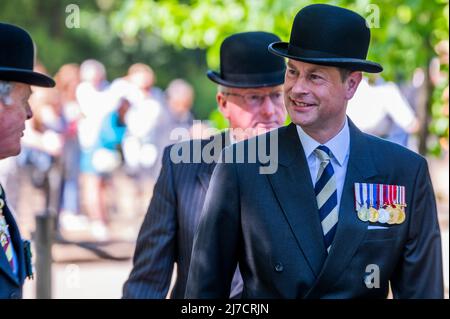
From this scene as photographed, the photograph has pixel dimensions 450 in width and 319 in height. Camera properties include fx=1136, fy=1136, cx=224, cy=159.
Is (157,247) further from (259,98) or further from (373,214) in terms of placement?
(373,214)

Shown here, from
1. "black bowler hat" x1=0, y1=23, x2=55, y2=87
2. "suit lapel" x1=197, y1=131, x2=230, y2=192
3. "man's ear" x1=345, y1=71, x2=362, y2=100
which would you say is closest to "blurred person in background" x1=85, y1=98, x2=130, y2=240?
"suit lapel" x1=197, y1=131, x2=230, y2=192

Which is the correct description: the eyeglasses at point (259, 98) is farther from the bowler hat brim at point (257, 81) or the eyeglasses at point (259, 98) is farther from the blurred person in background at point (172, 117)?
the blurred person in background at point (172, 117)

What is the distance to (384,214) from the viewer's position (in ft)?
13.8

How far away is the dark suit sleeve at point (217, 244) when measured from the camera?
4.14 meters

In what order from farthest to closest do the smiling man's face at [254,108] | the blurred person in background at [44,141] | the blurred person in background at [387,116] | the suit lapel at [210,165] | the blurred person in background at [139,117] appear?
the blurred person in background at [139,117]
the blurred person in background at [44,141]
the blurred person in background at [387,116]
the smiling man's face at [254,108]
the suit lapel at [210,165]

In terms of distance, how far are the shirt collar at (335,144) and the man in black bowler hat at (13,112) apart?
1.12m

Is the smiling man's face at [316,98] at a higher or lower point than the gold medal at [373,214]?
higher

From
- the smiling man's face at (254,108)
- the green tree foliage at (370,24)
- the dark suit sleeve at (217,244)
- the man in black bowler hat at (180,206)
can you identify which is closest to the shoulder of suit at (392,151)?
the dark suit sleeve at (217,244)

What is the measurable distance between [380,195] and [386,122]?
8.35 metres

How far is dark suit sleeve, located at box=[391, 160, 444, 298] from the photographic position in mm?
4168

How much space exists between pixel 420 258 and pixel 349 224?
11.5 inches
